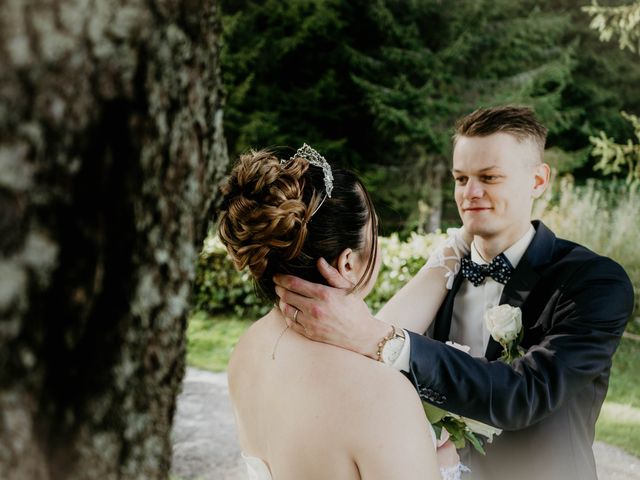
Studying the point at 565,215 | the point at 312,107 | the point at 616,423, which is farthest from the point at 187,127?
the point at 312,107

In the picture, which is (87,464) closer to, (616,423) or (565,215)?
(616,423)

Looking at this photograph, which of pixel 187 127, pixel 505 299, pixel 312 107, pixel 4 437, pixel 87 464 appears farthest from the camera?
pixel 312 107

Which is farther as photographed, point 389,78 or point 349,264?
point 389,78

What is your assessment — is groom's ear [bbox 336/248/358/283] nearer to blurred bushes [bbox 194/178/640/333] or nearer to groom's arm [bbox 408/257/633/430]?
groom's arm [bbox 408/257/633/430]

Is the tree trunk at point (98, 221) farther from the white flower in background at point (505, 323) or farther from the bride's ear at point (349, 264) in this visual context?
the white flower in background at point (505, 323)

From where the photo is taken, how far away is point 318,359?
180 cm

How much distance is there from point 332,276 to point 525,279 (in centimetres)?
99

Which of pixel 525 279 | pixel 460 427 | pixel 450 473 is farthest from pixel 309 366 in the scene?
pixel 525 279

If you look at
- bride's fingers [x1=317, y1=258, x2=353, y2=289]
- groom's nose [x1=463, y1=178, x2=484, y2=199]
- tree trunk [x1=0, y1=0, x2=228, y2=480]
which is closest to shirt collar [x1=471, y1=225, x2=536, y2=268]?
groom's nose [x1=463, y1=178, x2=484, y2=199]

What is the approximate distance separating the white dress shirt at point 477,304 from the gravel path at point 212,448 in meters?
2.53

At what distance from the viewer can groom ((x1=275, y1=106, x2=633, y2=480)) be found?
2021mm

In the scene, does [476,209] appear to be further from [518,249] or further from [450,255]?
[450,255]

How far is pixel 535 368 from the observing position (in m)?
2.16

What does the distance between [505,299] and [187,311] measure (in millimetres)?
1846
